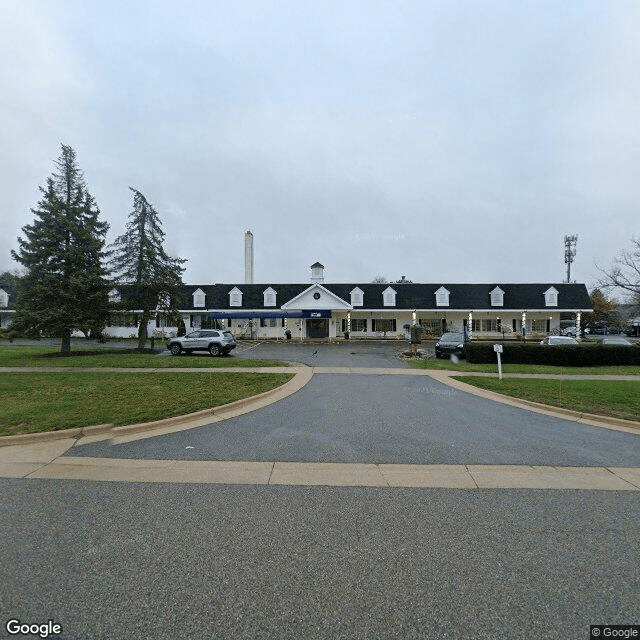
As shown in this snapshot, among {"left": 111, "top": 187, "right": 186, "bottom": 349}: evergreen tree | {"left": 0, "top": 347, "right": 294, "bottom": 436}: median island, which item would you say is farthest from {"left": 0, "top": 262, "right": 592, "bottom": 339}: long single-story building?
{"left": 0, "top": 347, "right": 294, "bottom": 436}: median island

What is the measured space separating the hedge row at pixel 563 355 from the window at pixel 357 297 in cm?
1950

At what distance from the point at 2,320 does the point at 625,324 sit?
85745 mm

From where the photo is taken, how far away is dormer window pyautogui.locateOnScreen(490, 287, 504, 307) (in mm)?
37438

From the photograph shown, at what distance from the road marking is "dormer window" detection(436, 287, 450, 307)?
110ft

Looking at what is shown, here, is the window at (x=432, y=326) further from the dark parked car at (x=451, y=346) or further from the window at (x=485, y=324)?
the dark parked car at (x=451, y=346)

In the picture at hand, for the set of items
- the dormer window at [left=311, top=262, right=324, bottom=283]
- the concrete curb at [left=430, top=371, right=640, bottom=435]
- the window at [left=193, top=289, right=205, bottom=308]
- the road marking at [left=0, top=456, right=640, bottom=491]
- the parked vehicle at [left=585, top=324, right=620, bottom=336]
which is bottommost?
the concrete curb at [left=430, top=371, right=640, bottom=435]

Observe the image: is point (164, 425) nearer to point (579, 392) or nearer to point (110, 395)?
point (110, 395)

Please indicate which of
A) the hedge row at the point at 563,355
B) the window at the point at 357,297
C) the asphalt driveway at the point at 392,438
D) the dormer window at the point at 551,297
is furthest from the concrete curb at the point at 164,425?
the dormer window at the point at 551,297

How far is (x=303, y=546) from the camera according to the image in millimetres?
3311

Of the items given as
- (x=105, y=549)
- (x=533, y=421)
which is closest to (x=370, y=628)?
(x=105, y=549)

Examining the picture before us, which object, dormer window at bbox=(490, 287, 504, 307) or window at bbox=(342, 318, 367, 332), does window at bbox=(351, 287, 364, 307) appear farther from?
dormer window at bbox=(490, 287, 504, 307)

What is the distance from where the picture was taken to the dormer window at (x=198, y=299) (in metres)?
38.6

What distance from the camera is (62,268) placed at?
20.6 m

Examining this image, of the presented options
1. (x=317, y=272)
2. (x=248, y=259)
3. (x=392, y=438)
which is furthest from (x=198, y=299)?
(x=392, y=438)
